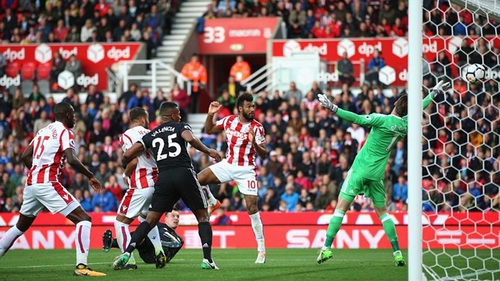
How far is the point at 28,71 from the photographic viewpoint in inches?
1114

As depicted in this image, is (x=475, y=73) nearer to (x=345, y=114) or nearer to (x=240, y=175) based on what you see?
(x=345, y=114)

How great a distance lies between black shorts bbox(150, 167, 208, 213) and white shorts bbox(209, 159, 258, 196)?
1.73 m

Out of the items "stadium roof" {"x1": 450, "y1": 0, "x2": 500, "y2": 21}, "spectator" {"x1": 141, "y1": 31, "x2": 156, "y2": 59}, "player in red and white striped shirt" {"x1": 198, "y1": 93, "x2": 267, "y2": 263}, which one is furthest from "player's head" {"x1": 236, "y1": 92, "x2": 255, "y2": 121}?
"spectator" {"x1": 141, "y1": 31, "x2": 156, "y2": 59}

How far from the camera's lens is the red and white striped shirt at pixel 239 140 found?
13422mm

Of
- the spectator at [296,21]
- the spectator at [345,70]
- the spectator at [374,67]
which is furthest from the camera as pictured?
the spectator at [296,21]

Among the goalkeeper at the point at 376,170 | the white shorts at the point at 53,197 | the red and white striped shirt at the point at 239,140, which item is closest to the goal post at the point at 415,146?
the goalkeeper at the point at 376,170

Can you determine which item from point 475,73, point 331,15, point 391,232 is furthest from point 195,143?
point 331,15

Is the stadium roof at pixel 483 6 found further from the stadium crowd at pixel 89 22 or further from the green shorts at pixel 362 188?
the stadium crowd at pixel 89 22

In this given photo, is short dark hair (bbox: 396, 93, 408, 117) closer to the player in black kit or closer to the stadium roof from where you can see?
the stadium roof

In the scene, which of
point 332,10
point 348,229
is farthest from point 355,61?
point 348,229

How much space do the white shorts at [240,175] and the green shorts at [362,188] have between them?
1.46 metres

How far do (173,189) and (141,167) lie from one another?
898 millimetres

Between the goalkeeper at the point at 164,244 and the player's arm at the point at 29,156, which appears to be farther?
the goalkeeper at the point at 164,244

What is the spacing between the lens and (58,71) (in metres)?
27.5
